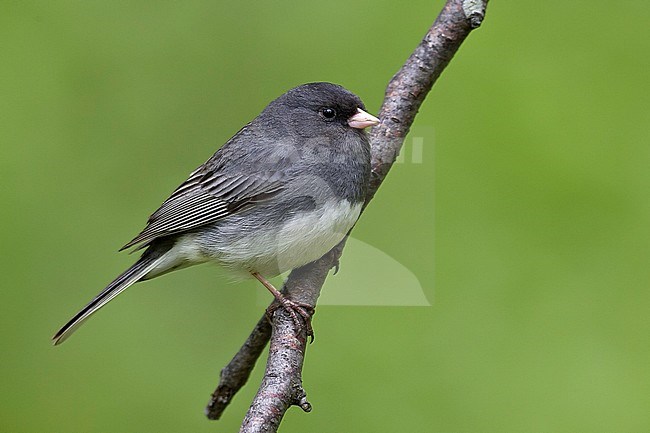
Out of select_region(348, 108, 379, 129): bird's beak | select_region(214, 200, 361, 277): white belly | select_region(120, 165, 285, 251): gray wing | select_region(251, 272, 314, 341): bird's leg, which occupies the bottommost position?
select_region(251, 272, 314, 341): bird's leg

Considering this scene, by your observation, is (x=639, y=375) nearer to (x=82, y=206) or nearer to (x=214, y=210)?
(x=214, y=210)

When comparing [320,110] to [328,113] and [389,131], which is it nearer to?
[328,113]

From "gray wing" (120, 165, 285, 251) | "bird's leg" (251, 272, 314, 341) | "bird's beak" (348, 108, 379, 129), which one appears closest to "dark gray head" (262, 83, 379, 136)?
"bird's beak" (348, 108, 379, 129)

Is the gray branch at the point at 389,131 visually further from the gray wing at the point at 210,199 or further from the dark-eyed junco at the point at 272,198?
the gray wing at the point at 210,199

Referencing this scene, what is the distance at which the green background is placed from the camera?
1658 mm

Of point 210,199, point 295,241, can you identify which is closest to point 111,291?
point 210,199

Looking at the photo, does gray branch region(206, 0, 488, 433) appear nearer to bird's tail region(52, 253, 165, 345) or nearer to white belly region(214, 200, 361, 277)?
white belly region(214, 200, 361, 277)

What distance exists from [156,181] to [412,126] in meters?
0.56

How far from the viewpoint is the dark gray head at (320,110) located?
1485mm

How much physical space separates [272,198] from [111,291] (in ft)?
1.07

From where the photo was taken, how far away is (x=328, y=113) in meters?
1.50

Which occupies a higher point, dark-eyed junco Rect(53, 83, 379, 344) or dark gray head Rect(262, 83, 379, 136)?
dark gray head Rect(262, 83, 379, 136)

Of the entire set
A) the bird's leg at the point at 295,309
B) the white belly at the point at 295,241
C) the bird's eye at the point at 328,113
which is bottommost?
the bird's leg at the point at 295,309

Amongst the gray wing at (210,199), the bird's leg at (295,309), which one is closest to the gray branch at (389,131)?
the bird's leg at (295,309)
